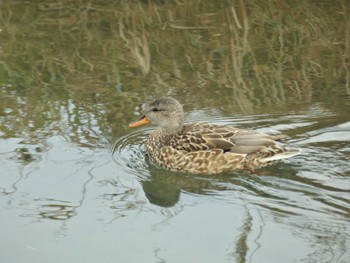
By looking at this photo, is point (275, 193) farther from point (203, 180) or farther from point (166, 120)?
point (166, 120)

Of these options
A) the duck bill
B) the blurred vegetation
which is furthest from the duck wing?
the blurred vegetation

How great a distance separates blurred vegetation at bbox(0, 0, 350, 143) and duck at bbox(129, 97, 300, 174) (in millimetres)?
734

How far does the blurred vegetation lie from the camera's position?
8.88m

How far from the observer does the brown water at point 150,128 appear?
6000 mm

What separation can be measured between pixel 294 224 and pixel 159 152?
6.48 ft

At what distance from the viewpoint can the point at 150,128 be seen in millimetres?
8672

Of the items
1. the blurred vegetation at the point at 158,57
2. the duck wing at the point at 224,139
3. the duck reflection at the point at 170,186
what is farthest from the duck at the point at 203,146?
the blurred vegetation at the point at 158,57

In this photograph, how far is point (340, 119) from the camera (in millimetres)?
8320

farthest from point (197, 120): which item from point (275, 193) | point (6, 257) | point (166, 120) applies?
point (6, 257)

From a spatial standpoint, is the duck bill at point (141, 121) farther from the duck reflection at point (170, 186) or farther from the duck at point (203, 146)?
the duck reflection at point (170, 186)

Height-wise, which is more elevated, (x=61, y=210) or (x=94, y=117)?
(x=94, y=117)

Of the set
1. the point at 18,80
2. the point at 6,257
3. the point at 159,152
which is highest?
the point at 18,80

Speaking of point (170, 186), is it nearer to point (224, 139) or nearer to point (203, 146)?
point (203, 146)

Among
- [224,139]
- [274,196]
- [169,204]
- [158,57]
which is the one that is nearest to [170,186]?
[169,204]
